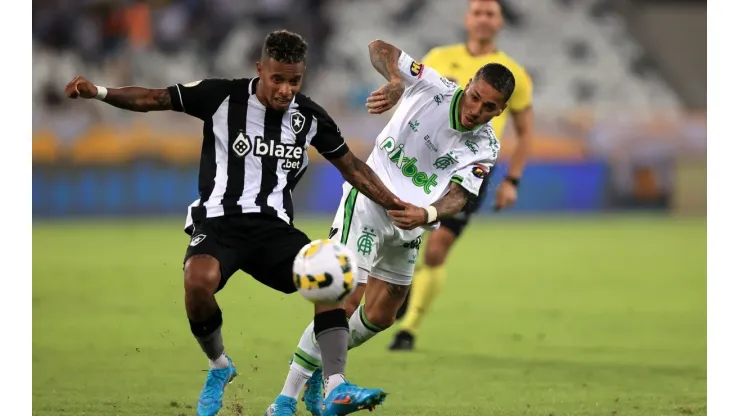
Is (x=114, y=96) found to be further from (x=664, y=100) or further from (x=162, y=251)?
(x=664, y=100)

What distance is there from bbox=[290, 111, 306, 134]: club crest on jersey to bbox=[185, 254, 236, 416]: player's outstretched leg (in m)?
0.72

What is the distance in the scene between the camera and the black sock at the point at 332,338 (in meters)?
5.03

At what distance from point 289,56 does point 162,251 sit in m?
9.22

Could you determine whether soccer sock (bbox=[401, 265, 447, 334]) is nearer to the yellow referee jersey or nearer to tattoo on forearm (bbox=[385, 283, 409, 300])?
Answer: the yellow referee jersey

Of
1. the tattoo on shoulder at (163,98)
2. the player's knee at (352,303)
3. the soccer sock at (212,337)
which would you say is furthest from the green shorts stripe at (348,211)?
the tattoo on shoulder at (163,98)

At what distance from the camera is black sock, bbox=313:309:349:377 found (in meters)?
5.03

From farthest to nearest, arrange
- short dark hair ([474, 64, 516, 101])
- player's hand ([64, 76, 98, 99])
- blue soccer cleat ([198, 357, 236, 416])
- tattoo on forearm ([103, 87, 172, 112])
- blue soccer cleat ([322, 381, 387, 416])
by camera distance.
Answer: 1. short dark hair ([474, 64, 516, 101])
2. blue soccer cleat ([198, 357, 236, 416])
3. tattoo on forearm ([103, 87, 172, 112])
4. player's hand ([64, 76, 98, 99])
5. blue soccer cleat ([322, 381, 387, 416])

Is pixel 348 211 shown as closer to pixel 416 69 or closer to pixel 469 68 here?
pixel 416 69

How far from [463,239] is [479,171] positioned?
11.3 metres

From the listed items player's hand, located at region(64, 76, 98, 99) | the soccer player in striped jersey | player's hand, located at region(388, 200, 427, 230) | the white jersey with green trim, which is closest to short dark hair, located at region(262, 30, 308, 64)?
the soccer player in striped jersey

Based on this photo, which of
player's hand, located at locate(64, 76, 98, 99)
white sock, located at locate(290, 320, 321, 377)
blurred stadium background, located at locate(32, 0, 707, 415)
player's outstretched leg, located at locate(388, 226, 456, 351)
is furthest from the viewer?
player's outstretched leg, located at locate(388, 226, 456, 351)

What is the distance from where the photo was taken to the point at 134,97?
196 inches
